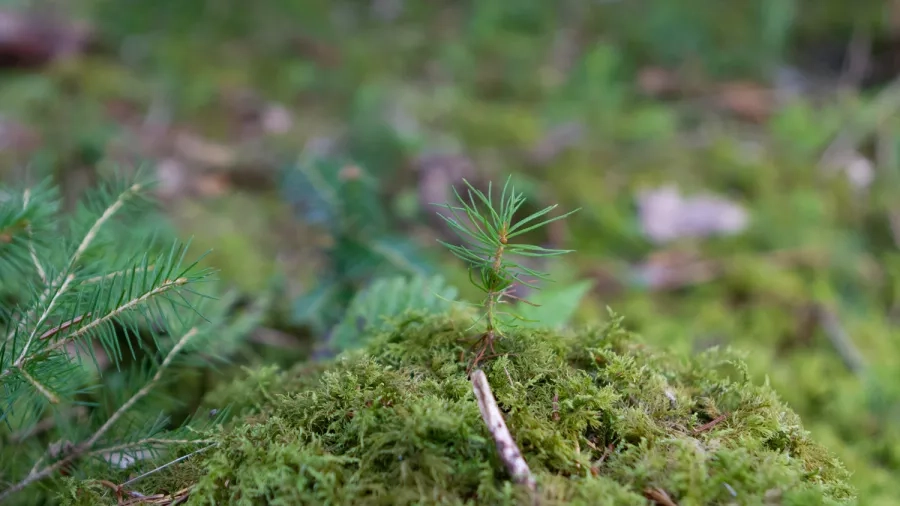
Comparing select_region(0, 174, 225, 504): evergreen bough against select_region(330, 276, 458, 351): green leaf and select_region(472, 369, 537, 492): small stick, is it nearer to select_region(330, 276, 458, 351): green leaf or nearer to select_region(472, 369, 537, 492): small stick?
select_region(330, 276, 458, 351): green leaf

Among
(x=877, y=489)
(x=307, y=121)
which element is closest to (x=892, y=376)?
(x=877, y=489)

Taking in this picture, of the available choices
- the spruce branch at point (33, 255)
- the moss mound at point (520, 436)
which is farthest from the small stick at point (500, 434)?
the spruce branch at point (33, 255)

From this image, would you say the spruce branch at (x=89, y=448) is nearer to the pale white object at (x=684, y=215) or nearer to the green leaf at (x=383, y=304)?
the green leaf at (x=383, y=304)

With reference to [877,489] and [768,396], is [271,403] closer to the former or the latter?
[768,396]

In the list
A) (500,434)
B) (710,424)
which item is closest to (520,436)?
(500,434)

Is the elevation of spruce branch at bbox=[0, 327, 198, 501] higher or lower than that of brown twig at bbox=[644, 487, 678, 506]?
lower

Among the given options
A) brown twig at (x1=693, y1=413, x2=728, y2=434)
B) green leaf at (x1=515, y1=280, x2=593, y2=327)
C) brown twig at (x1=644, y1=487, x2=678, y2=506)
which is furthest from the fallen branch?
brown twig at (x1=644, y1=487, x2=678, y2=506)

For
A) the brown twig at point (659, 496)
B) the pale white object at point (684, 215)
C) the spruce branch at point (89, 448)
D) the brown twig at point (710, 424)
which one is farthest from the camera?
the pale white object at point (684, 215)

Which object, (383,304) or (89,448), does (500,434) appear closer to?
(383,304)
